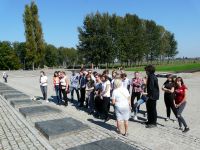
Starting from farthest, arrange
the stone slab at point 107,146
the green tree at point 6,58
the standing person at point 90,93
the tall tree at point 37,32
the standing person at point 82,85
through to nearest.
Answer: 1. the green tree at point 6,58
2. the tall tree at point 37,32
3. the standing person at point 82,85
4. the standing person at point 90,93
5. the stone slab at point 107,146

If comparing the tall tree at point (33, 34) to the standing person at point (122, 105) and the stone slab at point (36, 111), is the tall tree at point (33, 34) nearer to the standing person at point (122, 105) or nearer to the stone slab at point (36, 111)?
the stone slab at point (36, 111)

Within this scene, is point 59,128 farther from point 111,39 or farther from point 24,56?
point 24,56

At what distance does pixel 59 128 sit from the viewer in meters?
9.70

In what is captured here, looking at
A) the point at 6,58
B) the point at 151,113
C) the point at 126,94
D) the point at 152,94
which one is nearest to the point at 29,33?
the point at 6,58

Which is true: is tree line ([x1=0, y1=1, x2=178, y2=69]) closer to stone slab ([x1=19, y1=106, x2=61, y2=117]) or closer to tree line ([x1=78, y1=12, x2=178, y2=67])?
tree line ([x1=78, y1=12, x2=178, y2=67])

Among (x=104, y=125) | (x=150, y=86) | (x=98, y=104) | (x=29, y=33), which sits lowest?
(x=104, y=125)

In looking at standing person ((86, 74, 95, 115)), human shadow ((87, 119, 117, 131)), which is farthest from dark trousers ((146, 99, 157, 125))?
standing person ((86, 74, 95, 115))

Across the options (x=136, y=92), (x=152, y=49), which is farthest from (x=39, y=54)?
(x=136, y=92)

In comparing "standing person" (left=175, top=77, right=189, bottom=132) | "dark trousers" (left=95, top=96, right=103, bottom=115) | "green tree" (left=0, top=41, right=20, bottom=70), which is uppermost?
"green tree" (left=0, top=41, right=20, bottom=70)

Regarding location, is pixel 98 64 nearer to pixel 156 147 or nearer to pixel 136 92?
pixel 136 92

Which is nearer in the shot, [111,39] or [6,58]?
[111,39]

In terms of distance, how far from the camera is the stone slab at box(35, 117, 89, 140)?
9.02 metres

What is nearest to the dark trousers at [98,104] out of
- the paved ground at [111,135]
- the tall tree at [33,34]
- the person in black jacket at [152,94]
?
the paved ground at [111,135]

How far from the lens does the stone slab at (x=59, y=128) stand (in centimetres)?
902
